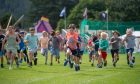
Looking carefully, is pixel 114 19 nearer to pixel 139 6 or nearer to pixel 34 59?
pixel 139 6

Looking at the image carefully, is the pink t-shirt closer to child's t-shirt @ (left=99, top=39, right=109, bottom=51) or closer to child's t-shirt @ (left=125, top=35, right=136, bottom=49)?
child's t-shirt @ (left=99, top=39, right=109, bottom=51)

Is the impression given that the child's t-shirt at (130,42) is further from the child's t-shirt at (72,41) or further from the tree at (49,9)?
the tree at (49,9)

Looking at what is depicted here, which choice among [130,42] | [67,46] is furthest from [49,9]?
[67,46]

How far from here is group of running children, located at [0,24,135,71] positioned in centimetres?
2386

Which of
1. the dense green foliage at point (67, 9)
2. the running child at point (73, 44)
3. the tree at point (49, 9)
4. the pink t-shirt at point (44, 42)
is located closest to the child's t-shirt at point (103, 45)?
the running child at point (73, 44)

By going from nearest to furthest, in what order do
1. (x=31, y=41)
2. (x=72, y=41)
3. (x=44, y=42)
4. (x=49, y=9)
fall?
(x=72, y=41) → (x=31, y=41) → (x=44, y=42) → (x=49, y=9)

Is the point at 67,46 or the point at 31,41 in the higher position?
the point at 31,41

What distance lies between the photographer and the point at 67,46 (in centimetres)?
2403

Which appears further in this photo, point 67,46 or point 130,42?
point 130,42

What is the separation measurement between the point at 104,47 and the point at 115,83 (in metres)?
9.54

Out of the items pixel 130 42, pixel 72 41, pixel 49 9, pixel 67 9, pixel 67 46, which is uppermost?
pixel 67 9

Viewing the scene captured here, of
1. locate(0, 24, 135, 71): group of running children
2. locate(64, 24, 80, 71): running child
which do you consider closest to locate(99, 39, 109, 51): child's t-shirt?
locate(0, 24, 135, 71): group of running children

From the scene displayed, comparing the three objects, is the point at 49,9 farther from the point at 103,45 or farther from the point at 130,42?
the point at 103,45

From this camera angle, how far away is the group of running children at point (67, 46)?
23.9 metres
